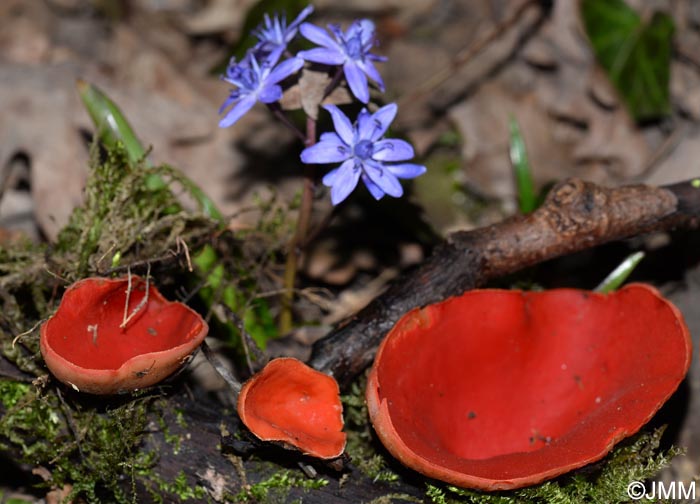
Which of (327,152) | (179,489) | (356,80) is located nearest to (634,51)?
(356,80)

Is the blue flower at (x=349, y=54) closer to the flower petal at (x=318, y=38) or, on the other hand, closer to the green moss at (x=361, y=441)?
the flower petal at (x=318, y=38)

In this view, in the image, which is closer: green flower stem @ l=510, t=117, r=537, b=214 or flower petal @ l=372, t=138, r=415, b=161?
flower petal @ l=372, t=138, r=415, b=161

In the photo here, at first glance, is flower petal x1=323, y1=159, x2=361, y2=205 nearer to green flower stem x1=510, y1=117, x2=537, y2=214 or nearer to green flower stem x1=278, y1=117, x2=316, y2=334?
green flower stem x1=278, y1=117, x2=316, y2=334

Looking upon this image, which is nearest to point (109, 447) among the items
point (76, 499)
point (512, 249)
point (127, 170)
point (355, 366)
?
point (76, 499)

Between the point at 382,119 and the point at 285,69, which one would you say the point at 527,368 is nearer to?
the point at 382,119

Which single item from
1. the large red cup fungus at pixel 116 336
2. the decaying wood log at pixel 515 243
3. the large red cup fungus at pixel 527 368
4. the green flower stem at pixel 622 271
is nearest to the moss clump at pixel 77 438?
the large red cup fungus at pixel 116 336

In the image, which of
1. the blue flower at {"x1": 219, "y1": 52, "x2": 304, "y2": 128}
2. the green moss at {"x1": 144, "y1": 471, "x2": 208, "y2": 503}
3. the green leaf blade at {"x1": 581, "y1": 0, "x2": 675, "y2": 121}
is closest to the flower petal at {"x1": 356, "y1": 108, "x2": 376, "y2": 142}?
the blue flower at {"x1": 219, "y1": 52, "x2": 304, "y2": 128}
